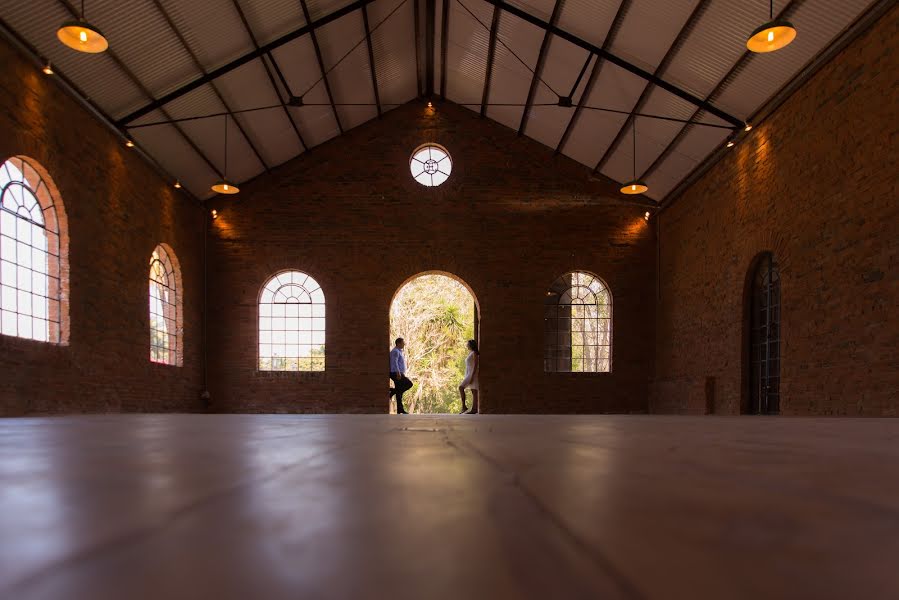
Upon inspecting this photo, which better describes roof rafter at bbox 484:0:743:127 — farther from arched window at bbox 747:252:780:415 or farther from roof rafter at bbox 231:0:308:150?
roof rafter at bbox 231:0:308:150

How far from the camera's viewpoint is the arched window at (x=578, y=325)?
1352 centimetres

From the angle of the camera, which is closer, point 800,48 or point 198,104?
point 800,48

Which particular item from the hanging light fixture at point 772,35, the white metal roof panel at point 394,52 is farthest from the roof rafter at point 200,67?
the hanging light fixture at point 772,35

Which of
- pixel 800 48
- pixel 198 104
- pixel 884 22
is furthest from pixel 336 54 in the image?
pixel 884 22

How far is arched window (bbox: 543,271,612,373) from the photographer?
13.5 m

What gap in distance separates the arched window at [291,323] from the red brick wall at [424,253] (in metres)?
0.25

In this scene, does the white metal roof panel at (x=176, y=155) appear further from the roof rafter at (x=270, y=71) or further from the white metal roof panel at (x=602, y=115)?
the white metal roof panel at (x=602, y=115)

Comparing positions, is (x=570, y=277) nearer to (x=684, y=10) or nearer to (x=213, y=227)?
(x=684, y=10)

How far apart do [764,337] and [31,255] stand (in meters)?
10.5

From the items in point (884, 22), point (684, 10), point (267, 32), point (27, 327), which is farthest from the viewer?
point (267, 32)

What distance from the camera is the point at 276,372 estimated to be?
13297 mm

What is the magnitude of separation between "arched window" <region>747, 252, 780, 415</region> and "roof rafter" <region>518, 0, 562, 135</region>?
16.1 ft

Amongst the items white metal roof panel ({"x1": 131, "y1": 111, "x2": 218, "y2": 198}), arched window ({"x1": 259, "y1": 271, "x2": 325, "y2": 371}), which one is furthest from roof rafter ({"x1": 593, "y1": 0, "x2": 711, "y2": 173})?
white metal roof panel ({"x1": 131, "y1": 111, "x2": 218, "y2": 198})

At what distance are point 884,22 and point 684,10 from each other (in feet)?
8.04
